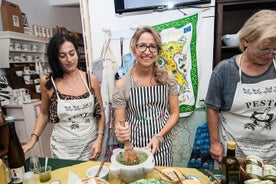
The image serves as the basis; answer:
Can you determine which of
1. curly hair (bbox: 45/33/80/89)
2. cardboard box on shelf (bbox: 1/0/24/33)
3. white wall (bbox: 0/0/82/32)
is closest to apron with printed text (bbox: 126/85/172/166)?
curly hair (bbox: 45/33/80/89)

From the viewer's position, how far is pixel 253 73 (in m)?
1.16

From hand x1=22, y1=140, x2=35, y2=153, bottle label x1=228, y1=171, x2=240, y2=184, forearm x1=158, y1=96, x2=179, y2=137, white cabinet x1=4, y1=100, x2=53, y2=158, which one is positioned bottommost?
white cabinet x1=4, y1=100, x2=53, y2=158

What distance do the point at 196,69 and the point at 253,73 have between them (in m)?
0.63

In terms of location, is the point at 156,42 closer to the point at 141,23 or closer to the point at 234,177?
the point at 141,23

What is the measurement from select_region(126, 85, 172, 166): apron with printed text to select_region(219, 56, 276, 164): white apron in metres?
0.39

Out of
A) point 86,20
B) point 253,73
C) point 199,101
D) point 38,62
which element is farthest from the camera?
point 38,62

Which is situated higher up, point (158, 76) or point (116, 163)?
point (158, 76)

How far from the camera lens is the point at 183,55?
1.75 meters

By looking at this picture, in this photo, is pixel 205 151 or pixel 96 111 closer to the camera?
pixel 96 111

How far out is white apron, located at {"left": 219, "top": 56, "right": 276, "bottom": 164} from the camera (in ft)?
3.75

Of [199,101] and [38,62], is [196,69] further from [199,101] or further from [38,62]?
[38,62]

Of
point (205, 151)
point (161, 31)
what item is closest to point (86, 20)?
point (161, 31)

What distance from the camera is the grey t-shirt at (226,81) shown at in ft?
3.80

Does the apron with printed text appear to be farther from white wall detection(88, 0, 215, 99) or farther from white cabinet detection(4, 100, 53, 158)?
white cabinet detection(4, 100, 53, 158)
